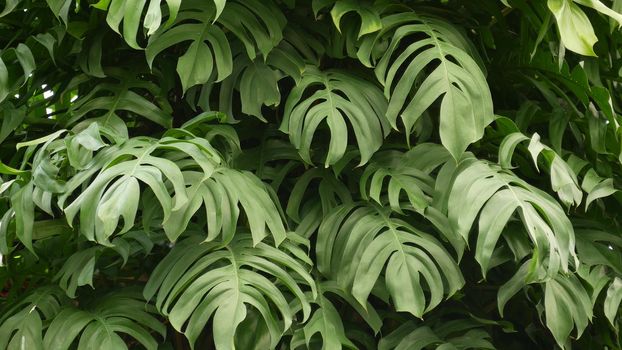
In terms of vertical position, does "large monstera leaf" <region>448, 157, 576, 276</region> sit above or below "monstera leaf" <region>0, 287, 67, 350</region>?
above

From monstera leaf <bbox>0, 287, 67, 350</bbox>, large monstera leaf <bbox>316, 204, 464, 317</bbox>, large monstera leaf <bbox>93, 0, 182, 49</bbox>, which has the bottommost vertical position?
monstera leaf <bbox>0, 287, 67, 350</bbox>

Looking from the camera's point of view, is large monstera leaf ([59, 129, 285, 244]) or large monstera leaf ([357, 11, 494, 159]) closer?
large monstera leaf ([59, 129, 285, 244])

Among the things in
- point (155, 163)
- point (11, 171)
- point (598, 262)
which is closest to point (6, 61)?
point (11, 171)

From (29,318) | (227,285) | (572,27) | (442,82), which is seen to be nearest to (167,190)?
(227,285)

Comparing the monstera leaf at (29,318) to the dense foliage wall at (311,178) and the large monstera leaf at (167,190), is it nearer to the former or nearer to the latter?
the dense foliage wall at (311,178)

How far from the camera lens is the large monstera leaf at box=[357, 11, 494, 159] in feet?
4.68

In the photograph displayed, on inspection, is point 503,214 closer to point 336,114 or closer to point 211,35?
point 336,114

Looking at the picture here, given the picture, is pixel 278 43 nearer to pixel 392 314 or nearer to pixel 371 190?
pixel 371 190

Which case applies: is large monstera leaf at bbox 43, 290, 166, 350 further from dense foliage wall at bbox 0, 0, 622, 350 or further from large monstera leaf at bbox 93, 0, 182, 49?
large monstera leaf at bbox 93, 0, 182, 49

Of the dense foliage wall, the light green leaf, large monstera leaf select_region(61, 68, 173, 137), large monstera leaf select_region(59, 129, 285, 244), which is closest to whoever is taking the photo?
large monstera leaf select_region(59, 129, 285, 244)

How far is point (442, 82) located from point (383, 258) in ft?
0.94

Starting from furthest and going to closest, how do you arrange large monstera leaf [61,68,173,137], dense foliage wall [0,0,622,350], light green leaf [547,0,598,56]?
large monstera leaf [61,68,173,137]
light green leaf [547,0,598,56]
dense foliage wall [0,0,622,350]

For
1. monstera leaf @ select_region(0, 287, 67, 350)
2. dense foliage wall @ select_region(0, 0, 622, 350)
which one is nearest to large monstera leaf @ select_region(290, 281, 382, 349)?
dense foliage wall @ select_region(0, 0, 622, 350)

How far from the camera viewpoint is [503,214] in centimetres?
136
